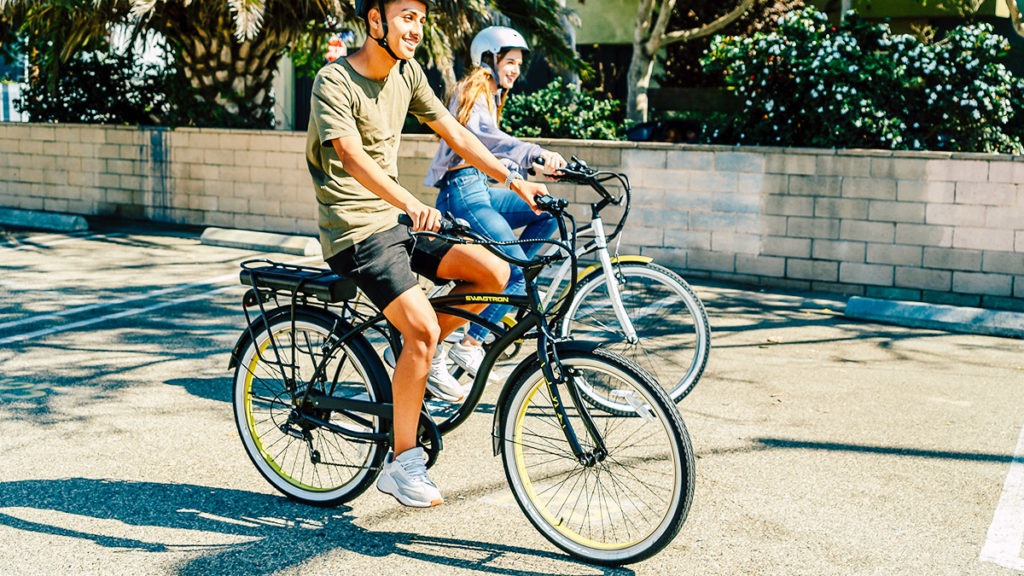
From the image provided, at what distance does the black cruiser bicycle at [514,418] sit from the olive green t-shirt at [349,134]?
0.28m

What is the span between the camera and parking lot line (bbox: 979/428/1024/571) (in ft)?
12.9

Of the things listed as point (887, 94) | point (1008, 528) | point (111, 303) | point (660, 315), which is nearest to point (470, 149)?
point (660, 315)

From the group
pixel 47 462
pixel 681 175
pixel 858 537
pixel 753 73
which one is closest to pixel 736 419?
pixel 858 537

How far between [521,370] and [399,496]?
2.18 feet

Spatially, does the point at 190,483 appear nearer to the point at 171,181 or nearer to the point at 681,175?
the point at 681,175

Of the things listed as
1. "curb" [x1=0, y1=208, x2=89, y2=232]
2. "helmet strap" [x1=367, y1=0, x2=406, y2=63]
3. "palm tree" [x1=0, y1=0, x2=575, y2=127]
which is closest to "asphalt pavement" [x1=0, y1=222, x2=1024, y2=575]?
"helmet strap" [x1=367, y1=0, x2=406, y2=63]

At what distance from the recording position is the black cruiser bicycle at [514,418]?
3.75 metres

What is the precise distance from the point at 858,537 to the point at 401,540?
5.42 feet

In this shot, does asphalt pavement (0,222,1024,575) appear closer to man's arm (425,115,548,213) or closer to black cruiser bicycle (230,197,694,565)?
black cruiser bicycle (230,197,694,565)

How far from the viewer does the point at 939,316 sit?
820cm

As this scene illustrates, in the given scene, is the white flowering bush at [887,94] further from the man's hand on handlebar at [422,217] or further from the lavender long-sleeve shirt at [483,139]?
the man's hand on handlebar at [422,217]

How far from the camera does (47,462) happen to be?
16.1 ft

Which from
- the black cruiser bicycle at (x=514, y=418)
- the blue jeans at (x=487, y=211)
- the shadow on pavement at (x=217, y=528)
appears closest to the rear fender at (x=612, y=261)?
the blue jeans at (x=487, y=211)

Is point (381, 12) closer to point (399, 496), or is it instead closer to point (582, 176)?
point (582, 176)
